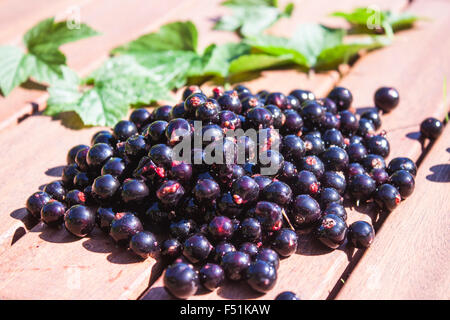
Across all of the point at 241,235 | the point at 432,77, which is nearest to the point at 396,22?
the point at 432,77

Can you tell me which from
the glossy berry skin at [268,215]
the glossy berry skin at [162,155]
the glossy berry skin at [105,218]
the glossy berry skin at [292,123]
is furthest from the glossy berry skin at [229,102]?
the glossy berry skin at [105,218]

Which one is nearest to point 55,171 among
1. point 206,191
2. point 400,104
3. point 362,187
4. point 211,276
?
point 206,191

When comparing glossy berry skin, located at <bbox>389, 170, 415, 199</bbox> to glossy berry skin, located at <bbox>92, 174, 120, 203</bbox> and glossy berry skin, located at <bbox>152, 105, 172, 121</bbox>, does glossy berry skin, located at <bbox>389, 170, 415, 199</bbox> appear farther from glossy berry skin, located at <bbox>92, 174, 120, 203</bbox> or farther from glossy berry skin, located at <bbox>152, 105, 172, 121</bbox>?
glossy berry skin, located at <bbox>92, 174, 120, 203</bbox>

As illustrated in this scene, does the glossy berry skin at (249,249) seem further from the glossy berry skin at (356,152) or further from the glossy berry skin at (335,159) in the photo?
the glossy berry skin at (356,152)

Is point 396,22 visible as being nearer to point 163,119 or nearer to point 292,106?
point 292,106

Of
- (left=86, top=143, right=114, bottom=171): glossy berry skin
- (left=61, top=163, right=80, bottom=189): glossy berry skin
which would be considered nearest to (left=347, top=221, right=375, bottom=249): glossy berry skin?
(left=86, top=143, right=114, bottom=171): glossy berry skin

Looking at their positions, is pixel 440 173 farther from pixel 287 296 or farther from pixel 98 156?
pixel 98 156
